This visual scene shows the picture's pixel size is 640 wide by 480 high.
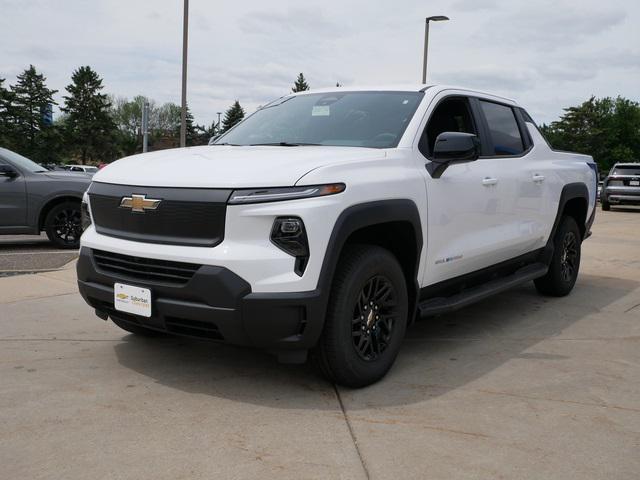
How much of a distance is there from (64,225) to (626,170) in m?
18.7

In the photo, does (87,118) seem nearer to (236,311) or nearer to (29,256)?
(29,256)

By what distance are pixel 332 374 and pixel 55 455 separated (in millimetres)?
1446

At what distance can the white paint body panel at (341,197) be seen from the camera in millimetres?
3312

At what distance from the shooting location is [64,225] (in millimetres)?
9578

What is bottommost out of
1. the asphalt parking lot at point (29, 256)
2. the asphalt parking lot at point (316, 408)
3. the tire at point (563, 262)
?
the asphalt parking lot at point (29, 256)

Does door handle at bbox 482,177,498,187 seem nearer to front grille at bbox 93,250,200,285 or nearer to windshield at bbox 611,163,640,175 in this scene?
front grille at bbox 93,250,200,285

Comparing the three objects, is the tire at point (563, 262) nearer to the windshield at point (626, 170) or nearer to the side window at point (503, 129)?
the side window at point (503, 129)

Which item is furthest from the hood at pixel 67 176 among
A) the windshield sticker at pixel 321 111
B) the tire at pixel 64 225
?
the windshield sticker at pixel 321 111

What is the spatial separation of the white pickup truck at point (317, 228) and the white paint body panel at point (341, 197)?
10 millimetres

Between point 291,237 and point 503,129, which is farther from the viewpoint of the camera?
point 503,129

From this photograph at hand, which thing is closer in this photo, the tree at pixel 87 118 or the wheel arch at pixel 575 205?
the wheel arch at pixel 575 205

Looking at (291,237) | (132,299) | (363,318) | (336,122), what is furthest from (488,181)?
(132,299)

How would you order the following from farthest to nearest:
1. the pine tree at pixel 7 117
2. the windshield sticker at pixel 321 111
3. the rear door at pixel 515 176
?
the pine tree at pixel 7 117, the rear door at pixel 515 176, the windshield sticker at pixel 321 111

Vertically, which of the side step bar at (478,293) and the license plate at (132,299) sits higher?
the license plate at (132,299)
